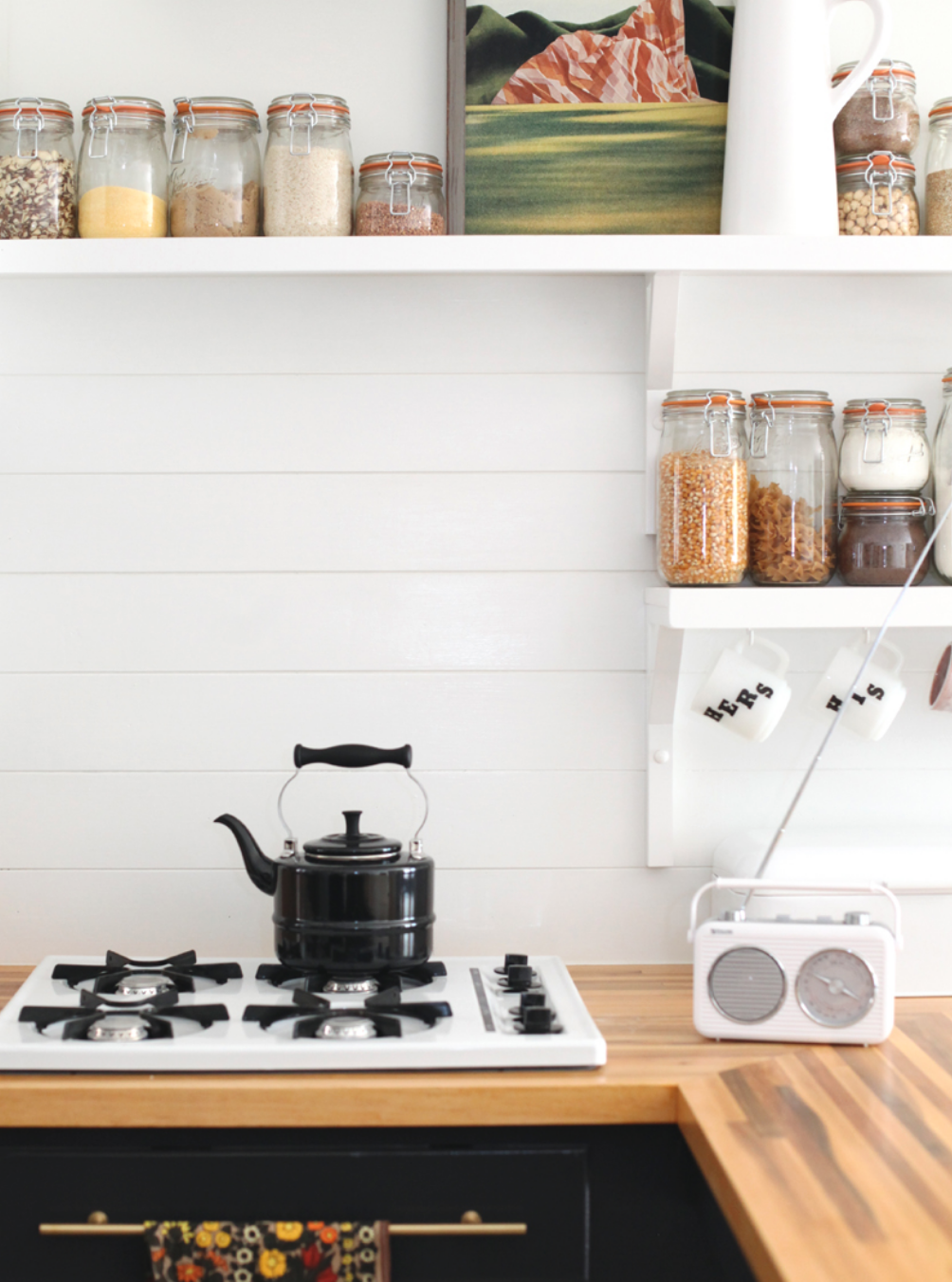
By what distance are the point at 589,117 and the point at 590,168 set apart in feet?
0.21

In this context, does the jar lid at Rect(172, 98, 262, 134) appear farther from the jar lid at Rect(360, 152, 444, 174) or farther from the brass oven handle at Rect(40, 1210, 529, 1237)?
the brass oven handle at Rect(40, 1210, 529, 1237)

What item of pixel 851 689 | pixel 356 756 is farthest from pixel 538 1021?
pixel 851 689

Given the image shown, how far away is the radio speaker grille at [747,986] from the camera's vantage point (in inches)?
51.2

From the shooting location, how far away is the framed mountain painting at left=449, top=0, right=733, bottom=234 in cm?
153

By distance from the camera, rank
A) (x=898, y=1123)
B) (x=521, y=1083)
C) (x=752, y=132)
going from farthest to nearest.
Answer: (x=752, y=132)
(x=521, y=1083)
(x=898, y=1123)

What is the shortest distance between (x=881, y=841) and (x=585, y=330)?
77 centimetres

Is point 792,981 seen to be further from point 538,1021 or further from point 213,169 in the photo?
point 213,169

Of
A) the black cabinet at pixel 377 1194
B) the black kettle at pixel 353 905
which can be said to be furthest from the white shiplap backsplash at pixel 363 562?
the black cabinet at pixel 377 1194

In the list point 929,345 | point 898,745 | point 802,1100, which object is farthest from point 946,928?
point 929,345

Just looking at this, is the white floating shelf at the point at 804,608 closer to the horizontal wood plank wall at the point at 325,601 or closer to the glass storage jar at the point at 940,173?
the horizontal wood plank wall at the point at 325,601

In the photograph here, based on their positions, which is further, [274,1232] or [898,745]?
[898,745]

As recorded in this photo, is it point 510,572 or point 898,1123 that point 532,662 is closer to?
point 510,572

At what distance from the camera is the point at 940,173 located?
4.92ft

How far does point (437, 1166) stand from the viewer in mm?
1187
